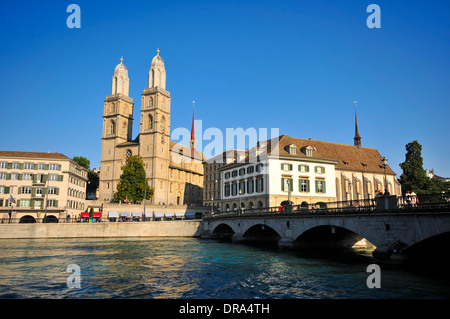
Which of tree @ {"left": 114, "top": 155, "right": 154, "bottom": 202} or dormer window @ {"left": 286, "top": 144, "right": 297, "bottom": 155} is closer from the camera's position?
dormer window @ {"left": 286, "top": 144, "right": 297, "bottom": 155}

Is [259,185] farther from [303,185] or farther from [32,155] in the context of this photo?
[32,155]

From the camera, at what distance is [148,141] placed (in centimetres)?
8825

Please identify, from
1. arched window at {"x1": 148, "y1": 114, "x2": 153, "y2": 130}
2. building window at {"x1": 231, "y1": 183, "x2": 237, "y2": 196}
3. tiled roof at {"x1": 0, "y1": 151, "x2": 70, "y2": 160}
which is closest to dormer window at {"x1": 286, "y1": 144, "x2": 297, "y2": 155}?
building window at {"x1": 231, "y1": 183, "x2": 237, "y2": 196}

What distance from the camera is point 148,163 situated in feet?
285

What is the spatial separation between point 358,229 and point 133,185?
6027cm

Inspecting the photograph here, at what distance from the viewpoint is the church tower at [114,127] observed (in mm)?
88062

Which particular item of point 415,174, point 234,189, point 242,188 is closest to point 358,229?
point 242,188

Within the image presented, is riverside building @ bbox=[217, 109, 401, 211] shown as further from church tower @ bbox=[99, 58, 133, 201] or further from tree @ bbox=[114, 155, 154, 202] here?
church tower @ bbox=[99, 58, 133, 201]

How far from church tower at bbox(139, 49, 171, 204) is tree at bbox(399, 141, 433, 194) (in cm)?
5307

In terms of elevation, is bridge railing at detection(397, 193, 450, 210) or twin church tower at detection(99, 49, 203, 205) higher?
Result: twin church tower at detection(99, 49, 203, 205)

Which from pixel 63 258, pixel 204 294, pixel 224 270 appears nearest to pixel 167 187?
pixel 63 258

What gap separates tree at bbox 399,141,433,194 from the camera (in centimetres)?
5931

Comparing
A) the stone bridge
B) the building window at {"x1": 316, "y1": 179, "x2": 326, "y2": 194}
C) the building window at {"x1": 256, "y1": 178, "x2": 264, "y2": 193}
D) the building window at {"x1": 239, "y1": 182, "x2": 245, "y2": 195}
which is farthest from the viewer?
the building window at {"x1": 239, "y1": 182, "x2": 245, "y2": 195}
